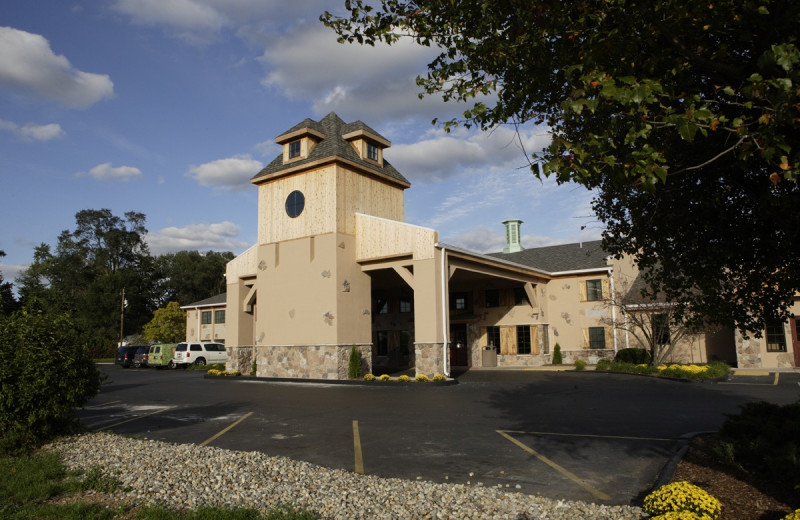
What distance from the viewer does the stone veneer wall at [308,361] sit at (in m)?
21.1

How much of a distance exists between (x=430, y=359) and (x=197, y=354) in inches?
829

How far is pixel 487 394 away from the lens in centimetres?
1560

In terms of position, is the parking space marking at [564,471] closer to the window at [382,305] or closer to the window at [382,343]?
the window at [382,343]

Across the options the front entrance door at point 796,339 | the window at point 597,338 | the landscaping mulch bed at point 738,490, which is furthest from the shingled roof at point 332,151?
the front entrance door at point 796,339

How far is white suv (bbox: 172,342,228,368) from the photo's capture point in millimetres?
34531

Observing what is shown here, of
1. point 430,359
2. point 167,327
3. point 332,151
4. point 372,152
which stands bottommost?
point 430,359

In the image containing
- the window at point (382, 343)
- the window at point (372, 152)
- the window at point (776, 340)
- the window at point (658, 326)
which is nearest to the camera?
the window at point (658, 326)

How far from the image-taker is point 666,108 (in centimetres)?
375

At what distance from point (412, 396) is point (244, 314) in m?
13.7

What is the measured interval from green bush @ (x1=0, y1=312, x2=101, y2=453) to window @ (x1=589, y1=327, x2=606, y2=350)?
23935mm

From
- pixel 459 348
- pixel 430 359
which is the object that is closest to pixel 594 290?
pixel 459 348

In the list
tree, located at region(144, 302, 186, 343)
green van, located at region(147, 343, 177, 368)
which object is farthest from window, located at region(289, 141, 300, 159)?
tree, located at region(144, 302, 186, 343)

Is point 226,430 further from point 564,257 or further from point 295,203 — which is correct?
point 564,257

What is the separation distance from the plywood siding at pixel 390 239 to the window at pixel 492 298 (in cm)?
1012
